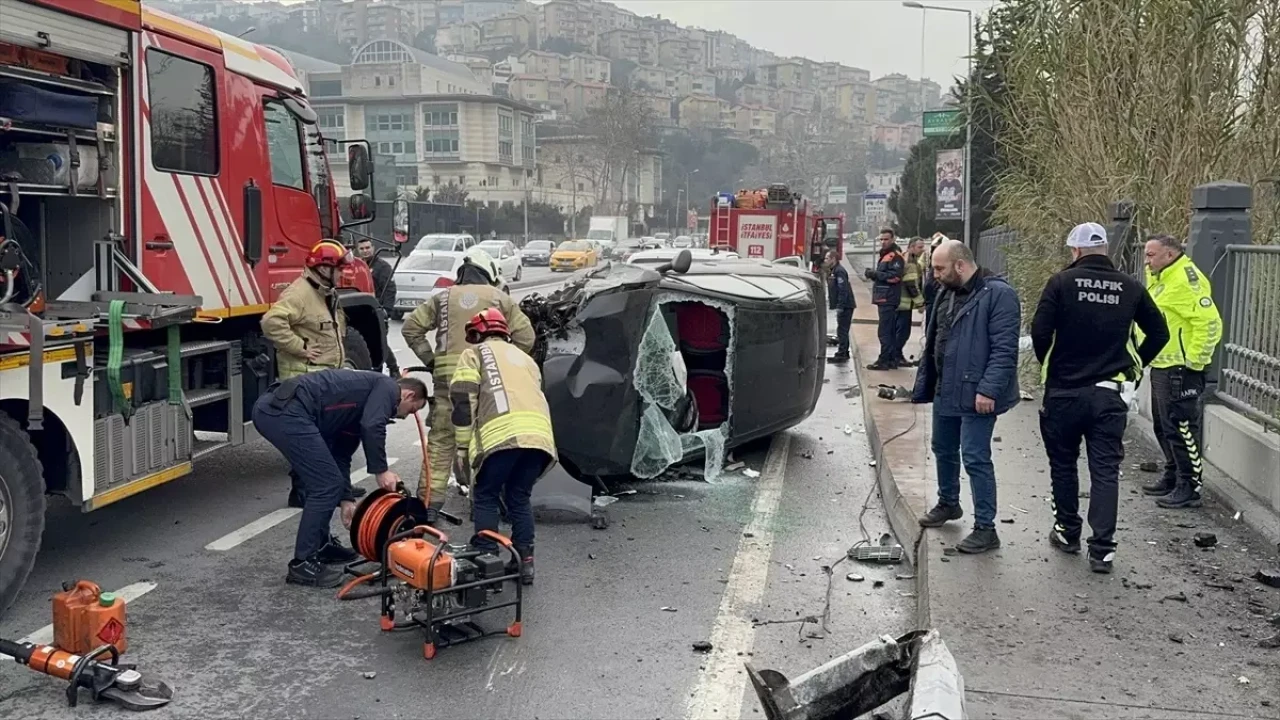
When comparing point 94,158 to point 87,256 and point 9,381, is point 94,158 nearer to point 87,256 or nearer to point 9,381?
point 87,256

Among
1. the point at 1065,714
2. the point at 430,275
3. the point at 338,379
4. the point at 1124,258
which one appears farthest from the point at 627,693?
the point at 430,275

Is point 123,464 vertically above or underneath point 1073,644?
above

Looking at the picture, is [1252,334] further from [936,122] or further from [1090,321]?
[936,122]

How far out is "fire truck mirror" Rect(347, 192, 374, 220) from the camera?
29.0ft

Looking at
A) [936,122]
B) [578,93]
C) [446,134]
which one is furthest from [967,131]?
[578,93]

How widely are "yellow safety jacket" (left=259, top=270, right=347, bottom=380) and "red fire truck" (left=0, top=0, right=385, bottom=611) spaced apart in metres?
0.47

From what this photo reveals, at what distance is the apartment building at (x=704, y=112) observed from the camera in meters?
182

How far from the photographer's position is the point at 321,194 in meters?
8.54

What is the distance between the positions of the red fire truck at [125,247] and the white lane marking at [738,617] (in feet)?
10.4

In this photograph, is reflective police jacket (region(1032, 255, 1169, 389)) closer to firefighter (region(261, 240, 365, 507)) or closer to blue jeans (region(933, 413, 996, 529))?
blue jeans (region(933, 413, 996, 529))

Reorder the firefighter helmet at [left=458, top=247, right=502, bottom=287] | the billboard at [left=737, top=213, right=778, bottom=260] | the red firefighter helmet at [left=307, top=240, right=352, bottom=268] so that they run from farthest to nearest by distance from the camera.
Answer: the billboard at [left=737, top=213, right=778, bottom=260], the firefighter helmet at [left=458, top=247, right=502, bottom=287], the red firefighter helmet at [left=307, top=240, right=352, bottom=268]

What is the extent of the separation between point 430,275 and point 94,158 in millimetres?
16932

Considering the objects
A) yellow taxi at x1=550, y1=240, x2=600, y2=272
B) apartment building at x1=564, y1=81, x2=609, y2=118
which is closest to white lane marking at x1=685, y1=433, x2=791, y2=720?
yellow taxi at x1=550, y1=240, x2=600, y2=272

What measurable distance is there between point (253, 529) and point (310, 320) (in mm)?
1328
